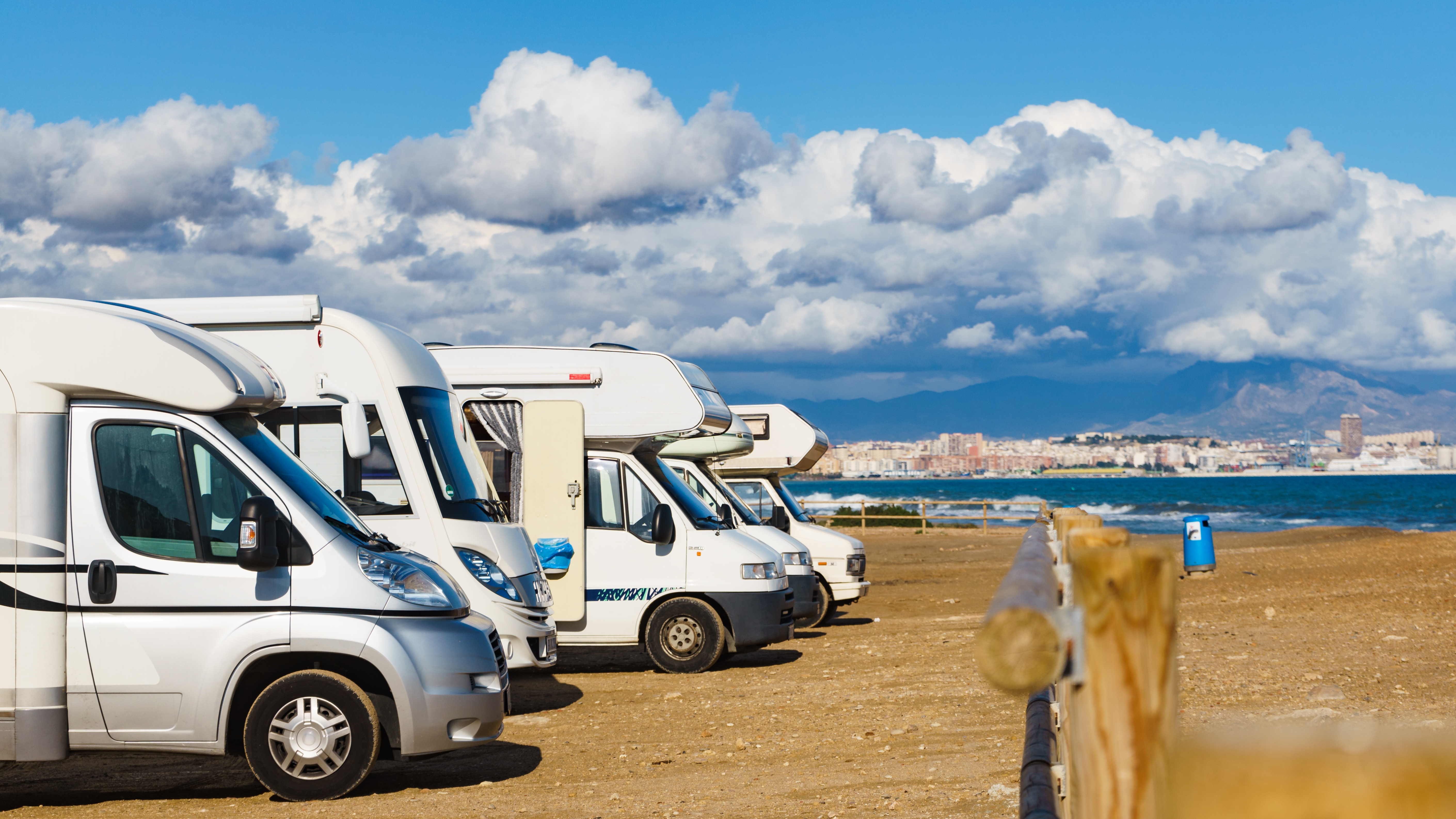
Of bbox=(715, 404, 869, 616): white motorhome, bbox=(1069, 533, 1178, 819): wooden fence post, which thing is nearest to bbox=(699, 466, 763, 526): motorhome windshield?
bbox=(715, 404, 869, 616): white motorhome

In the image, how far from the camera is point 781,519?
16.3 m

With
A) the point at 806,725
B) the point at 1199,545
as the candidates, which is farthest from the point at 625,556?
the point at 1199,545

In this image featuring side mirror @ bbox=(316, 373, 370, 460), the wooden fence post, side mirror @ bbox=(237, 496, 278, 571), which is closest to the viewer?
the wooden fence post

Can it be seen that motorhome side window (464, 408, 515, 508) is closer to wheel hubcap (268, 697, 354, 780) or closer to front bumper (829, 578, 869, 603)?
wheel hubcap (268, 697, 354, 780)

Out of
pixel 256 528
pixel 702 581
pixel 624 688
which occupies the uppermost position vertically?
pixel 256 528

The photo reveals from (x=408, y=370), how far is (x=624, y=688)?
3527mm

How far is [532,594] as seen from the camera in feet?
31.7

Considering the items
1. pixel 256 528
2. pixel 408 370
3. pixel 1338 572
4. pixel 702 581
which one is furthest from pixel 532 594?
pixel 1338 572

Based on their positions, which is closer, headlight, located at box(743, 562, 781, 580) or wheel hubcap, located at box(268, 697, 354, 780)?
wheel hubcap, located at box(268, 697, 354, 780)

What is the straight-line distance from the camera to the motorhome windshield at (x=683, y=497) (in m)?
12.2

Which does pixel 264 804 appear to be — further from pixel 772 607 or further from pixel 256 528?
pixel 772 607

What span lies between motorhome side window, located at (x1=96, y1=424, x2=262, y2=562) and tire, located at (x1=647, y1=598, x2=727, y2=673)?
5749mm

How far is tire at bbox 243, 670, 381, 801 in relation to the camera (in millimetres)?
6652

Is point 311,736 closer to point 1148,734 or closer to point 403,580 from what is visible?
point 403,580
